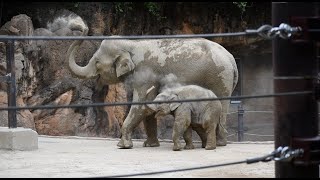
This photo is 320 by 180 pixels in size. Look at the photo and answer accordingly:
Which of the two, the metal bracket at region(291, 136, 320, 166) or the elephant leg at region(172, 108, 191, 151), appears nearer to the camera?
the metal bracket at region(291, 136, 320, 166)

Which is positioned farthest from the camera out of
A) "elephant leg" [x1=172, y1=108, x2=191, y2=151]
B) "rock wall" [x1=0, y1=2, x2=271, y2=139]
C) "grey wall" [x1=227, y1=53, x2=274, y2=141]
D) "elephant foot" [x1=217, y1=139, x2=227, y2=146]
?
"grey wall" [x1=227, y1=53, x2=274, y2=141]

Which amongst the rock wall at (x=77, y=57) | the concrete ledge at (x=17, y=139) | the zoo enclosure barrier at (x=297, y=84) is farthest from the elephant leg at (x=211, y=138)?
the zoo enclosure barrier at (x=297, y=84)

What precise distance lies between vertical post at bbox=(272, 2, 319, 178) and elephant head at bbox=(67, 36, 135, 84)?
4526 millimetres

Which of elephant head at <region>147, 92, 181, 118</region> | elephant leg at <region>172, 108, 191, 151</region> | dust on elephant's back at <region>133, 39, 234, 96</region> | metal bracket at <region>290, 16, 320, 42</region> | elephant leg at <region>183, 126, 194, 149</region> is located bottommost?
elephant leg at <region>183, 126, 194, 149</region>

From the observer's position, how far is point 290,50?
159 centimetres

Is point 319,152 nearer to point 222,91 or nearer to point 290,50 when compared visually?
point 290,50

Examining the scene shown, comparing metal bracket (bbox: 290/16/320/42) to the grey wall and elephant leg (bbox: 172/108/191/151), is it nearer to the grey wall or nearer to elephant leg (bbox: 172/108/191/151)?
elephant leg (bbox: 172/108/191/151)

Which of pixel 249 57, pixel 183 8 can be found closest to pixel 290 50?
pixel 183 8

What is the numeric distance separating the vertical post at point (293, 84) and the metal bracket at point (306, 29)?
23 mm

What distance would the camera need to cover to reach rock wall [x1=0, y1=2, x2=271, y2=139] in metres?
9.40

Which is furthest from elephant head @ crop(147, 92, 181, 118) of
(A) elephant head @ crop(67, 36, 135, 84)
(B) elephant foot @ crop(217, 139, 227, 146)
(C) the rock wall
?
(C) the rock wall

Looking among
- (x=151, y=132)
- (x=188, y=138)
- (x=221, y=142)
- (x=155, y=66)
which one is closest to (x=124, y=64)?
(x=155, y=66)

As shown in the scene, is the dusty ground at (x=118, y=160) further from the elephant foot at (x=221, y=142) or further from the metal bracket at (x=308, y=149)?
the metal bracket at (x=308, y=149)

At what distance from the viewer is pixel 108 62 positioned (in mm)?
6238
